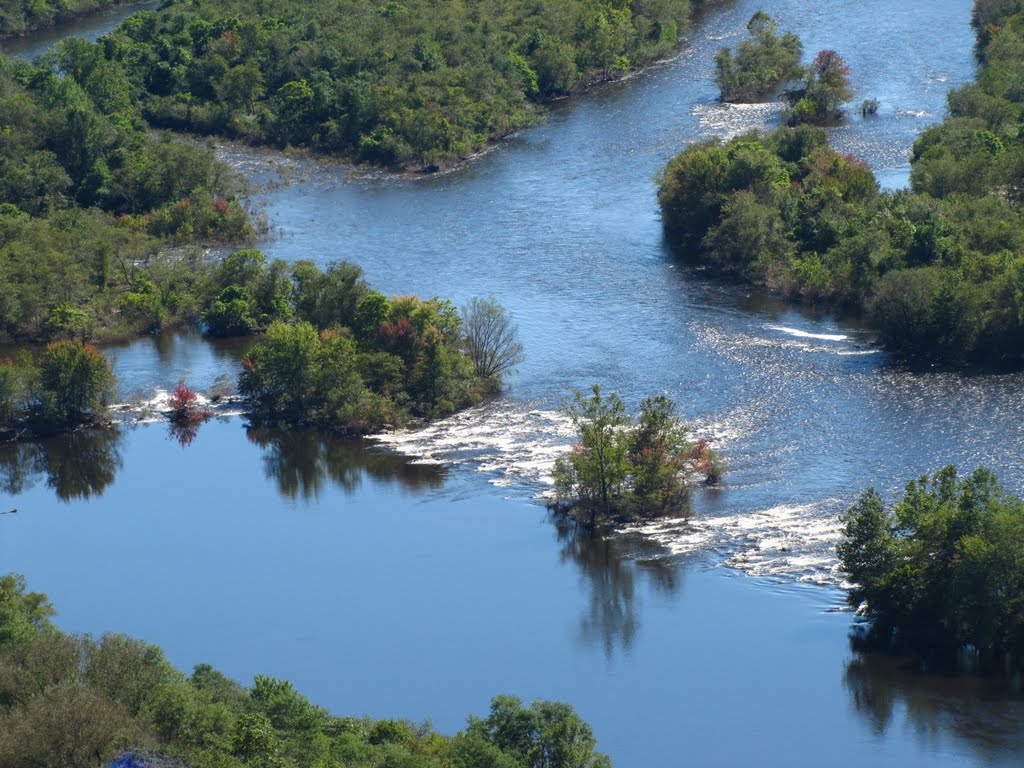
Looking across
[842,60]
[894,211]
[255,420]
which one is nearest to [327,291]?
[255,420]

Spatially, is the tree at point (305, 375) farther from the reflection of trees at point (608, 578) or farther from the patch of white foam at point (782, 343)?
the patch of white foam at point (782, 343)

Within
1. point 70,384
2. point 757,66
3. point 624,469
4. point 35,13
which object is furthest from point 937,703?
point 35,13

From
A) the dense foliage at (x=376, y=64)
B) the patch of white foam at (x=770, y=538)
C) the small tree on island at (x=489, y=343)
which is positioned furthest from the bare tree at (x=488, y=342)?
the dense foliage at (x=376, y=64)

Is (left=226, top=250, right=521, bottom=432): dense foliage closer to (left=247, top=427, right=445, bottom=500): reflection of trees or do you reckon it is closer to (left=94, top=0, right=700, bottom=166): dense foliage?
(left=247, top=427, right=445, bottom=500): reflection of trees

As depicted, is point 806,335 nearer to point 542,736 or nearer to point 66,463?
point 66,463

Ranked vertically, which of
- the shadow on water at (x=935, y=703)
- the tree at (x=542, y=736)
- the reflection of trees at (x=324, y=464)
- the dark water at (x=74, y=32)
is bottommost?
the shadow on water at (x=935, y=703)

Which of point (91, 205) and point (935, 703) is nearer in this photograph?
point (935, 703)

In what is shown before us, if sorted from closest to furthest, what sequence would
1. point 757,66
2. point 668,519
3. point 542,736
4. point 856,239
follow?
point 542,736
point 668,519
point 856,239
point 757,66
